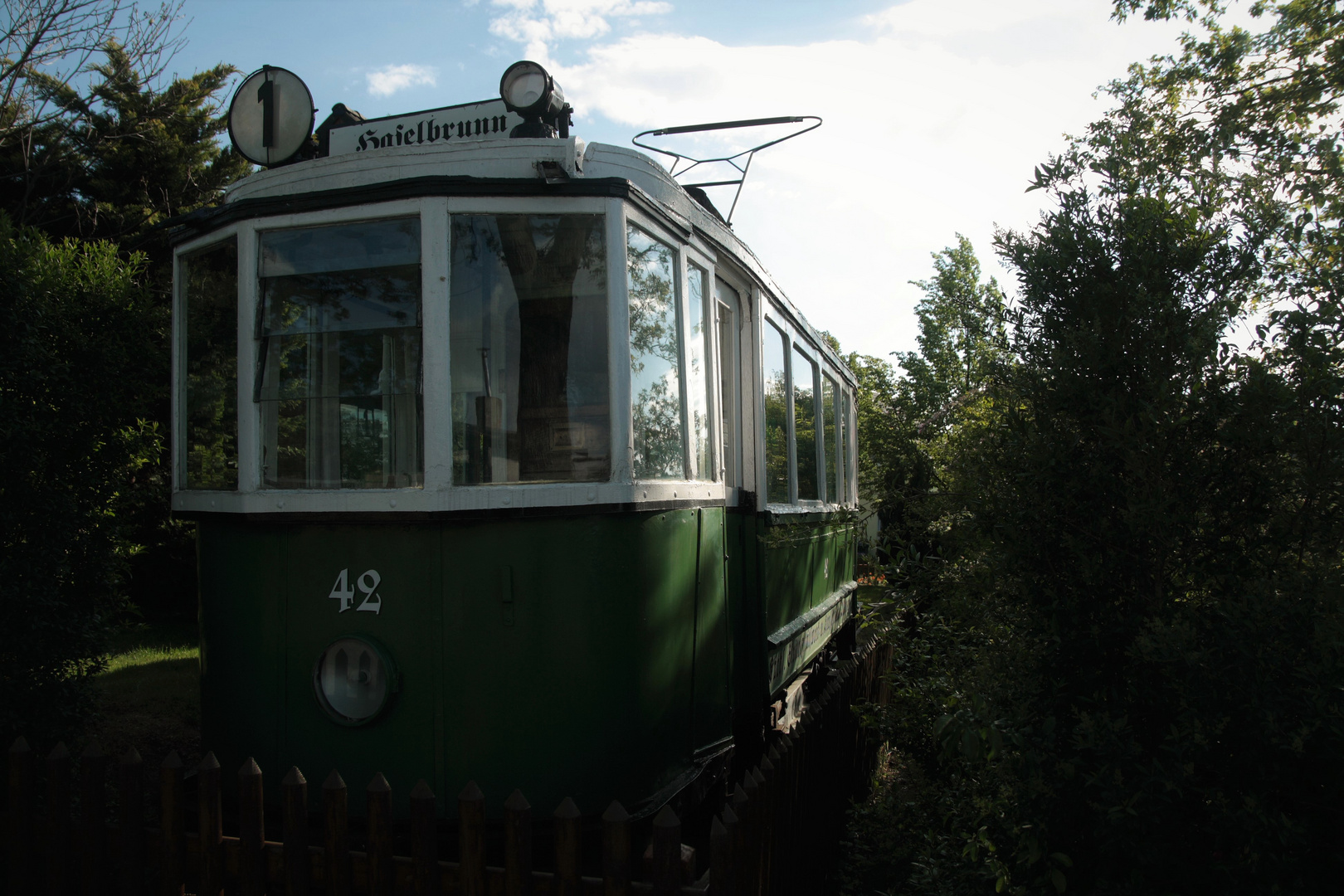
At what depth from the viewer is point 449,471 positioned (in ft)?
10.7

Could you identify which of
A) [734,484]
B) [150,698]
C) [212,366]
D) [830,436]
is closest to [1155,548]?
[734,484]

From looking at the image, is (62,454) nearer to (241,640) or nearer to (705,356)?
(241,640)

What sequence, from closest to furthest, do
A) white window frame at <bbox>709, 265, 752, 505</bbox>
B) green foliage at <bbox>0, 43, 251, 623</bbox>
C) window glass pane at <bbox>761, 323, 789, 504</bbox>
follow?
white window frame at <bbox>709, 265, 752, 505</bbox> < window glass pane at <bbox>761, 323, 789, 504</bbox> < green foliage at <bbox>0, 43, 251, 623</bbox>

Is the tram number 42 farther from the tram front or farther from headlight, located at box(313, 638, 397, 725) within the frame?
headlight, located at box(313, 638, 397, 725)

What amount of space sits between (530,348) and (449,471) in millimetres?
556

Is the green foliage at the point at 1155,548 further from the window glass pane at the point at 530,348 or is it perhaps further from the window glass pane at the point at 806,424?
the window glass pane at the point at 806,424

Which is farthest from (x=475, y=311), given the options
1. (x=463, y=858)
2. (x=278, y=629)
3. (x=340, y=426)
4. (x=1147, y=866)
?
(x=1147, y=866)

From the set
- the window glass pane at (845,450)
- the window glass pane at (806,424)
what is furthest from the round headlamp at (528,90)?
the window glass pane at (845,450)

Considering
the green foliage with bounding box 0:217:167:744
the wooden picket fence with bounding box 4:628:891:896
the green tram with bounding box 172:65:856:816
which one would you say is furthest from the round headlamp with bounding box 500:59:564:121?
the wooden picket fence with bounding box 4:628:891:896

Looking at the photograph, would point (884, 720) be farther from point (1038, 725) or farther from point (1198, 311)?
point (1198, 311)

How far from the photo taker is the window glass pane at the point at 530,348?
3395 millimetres

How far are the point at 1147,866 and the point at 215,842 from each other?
8.95 ft

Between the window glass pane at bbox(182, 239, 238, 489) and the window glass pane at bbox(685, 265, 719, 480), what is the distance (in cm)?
181

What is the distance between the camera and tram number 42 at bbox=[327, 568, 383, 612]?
334 centimetres
